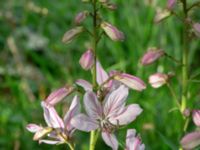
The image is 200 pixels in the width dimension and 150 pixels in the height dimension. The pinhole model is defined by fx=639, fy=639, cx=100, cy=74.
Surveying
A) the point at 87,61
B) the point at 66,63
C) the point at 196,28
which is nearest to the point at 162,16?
the point at 196,28

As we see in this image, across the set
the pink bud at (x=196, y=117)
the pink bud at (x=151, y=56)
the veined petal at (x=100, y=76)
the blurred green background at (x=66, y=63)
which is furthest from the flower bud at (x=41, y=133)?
the blurred green background at (x=66, y=63)

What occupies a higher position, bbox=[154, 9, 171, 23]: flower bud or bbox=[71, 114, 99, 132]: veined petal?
bbox=[154, 9, 171, 23]: flower bud

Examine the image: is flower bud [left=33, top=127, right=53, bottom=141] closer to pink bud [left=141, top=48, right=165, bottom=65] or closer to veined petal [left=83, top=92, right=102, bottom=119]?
veined petal [left=83, top=92, right=102, bottom=119]

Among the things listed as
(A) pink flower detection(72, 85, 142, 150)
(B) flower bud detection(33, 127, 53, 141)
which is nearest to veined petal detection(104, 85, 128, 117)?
(A) pink flower detection(72, 85, 142, 150)

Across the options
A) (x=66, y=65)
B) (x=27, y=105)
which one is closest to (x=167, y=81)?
(x=27, y=105)

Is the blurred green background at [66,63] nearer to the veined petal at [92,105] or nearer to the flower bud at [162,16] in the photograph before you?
the flower bud at [162,16]

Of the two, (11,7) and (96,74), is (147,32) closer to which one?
(11,7)

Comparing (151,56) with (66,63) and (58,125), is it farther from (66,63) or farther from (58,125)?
(66,63)

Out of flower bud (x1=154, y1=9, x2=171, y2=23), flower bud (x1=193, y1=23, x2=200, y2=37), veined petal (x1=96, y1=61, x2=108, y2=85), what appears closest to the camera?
veined petal (x1=96, y1=61, x2=108, y2=85)
